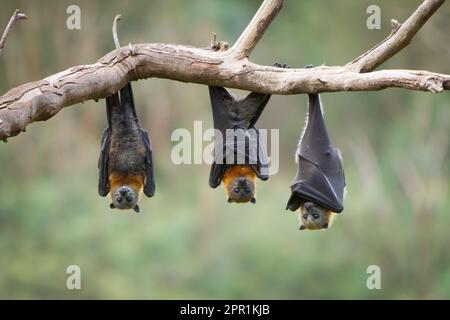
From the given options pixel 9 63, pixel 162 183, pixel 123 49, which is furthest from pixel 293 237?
pixel 123 49

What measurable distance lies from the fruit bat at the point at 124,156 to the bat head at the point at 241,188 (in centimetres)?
76

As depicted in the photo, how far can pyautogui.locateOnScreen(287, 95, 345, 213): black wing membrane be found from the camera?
7.48 m

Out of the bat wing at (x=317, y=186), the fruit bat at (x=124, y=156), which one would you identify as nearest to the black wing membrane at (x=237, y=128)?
the bat wing at (x=317, y=186)

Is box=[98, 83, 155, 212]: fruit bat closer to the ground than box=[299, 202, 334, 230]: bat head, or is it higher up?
higher up

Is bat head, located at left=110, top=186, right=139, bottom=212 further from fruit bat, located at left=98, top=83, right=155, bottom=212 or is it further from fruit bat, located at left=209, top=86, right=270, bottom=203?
fruit bat, located at left=209, top=86, right=270, bottom=203

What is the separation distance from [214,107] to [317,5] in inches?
539

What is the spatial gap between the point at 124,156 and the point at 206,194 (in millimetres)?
11113

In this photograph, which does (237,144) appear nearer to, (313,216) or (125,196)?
(313,216)

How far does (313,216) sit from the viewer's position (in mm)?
7883

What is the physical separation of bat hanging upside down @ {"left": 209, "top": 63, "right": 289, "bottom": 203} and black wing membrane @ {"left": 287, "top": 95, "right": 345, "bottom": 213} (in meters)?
0.34

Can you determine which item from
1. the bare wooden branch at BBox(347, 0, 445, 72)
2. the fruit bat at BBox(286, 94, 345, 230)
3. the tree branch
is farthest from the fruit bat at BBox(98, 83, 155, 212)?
the bare wooden branch at BBox(347, 0, 445, 72)

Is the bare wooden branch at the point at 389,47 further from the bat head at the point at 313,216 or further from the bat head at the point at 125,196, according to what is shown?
the bat head at the point at 125,196

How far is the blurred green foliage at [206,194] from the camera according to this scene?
1789cm

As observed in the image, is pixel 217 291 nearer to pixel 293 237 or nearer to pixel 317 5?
pixel 293 237
